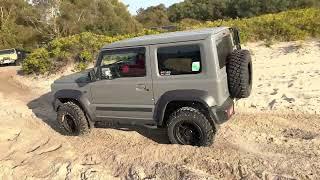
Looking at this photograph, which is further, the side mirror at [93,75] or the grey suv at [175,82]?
the side mirror at [93,75]

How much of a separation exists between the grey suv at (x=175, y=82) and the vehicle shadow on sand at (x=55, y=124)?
1.83 feet

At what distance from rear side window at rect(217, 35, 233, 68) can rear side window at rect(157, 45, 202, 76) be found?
1.24 feet

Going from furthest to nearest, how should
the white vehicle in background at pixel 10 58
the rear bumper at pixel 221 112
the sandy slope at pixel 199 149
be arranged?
the white vehicle in background at pixel 10 58 < the rear bumper at pixel 221 112 < the sandy slope at pixel 199 149

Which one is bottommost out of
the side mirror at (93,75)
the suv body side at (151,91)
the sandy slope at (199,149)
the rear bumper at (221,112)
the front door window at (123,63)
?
the sandy slope at (199,149)

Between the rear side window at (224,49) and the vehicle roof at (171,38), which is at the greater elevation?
the vehicle roof at (171,38)

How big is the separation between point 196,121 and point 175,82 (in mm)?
696

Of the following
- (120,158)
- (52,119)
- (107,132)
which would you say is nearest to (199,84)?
(120,158)

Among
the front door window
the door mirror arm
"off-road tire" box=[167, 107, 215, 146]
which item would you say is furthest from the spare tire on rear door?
the door mirror arm

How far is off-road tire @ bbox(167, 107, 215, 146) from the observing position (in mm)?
6121

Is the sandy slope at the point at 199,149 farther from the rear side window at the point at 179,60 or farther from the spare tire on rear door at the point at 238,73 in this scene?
the rear side window at the point at 179,60

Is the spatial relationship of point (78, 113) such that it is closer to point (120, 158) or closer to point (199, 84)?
point (120, 158)

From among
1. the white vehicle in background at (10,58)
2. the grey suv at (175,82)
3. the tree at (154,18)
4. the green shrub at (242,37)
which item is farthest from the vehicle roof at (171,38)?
the tree at (154,18)

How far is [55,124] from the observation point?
871 centimetres

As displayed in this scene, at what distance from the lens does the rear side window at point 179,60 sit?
5949mm
